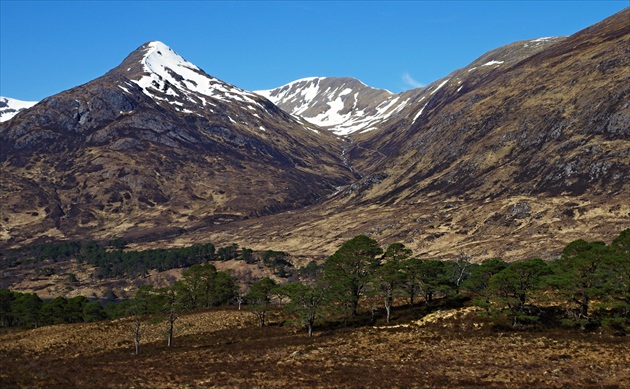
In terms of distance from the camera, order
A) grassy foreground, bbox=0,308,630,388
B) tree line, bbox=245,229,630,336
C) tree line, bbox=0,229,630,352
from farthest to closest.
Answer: tree line, bbox=0,229,630,352
tree line, bbox=245,229,630,336
grassy foreground, bbox=0,308,630,388

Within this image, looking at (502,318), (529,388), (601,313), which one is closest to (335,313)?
(502,318)

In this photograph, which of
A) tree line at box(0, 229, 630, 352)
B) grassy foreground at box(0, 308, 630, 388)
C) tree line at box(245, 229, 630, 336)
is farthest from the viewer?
tree line at box(0, 229, 630, 352)

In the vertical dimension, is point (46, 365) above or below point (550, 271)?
below

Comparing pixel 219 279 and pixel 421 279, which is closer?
pixel 421 279

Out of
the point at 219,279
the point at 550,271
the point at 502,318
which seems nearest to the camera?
the point at 502,318

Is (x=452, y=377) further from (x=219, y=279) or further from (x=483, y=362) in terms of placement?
(x=219, y=279)

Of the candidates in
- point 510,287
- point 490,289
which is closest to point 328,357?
point 490,289

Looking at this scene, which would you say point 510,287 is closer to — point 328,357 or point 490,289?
point 490,289

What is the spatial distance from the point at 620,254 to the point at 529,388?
1355 inches

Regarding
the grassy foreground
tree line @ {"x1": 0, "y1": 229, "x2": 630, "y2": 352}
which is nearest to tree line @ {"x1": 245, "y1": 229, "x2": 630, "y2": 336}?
tree line @ {"x1": 0, "y1": 229, "x2": 630, "y2": 352}

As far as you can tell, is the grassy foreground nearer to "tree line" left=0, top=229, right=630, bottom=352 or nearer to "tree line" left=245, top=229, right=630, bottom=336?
"tree line" left=0, top=229, right=630, bottom=352

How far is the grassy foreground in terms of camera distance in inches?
1891

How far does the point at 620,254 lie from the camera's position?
227ft

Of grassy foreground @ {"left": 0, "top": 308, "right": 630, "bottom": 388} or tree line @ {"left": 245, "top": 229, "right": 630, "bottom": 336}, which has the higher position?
tree line @ {"left": 245, "top": 229, "right": 630, "bottom": 336}
